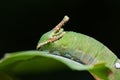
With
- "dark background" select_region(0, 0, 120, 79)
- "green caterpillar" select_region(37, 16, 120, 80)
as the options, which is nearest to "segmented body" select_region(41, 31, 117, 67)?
"green caterpillar" select_region(37, 16, 120, 80)

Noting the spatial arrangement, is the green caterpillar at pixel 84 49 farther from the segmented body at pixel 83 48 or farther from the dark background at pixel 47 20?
the dark background at pixel 47 20

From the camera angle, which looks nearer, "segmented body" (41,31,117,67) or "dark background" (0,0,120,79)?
"segmented body" (41,31,117,67)

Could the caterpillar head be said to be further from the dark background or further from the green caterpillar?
the dark background

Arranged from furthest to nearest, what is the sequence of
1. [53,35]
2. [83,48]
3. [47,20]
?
[47,20] < [83,48] < [53,35]

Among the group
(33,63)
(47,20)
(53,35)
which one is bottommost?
(33,63)

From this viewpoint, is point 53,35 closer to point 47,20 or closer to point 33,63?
point 33,63

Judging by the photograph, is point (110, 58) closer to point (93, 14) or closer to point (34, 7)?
point (34, 7)

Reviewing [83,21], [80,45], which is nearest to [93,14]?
[83,21]

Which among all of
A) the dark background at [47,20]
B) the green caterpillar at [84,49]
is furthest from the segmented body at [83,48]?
the dark background at [47,20]

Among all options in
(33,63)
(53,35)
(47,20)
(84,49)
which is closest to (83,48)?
(84,49)
